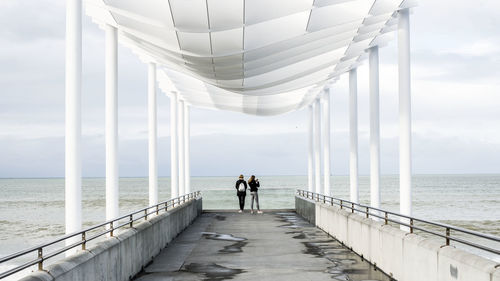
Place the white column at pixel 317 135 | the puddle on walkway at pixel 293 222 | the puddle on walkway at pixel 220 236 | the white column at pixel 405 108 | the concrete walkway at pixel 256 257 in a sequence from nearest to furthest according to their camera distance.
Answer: the concrete walkway at pixel 256 257, the white column at pixel 405 108, the puddle on walkway at pixel 220 236, the puddle on walkway at pixel 293 222, the white column at pixel 317 135

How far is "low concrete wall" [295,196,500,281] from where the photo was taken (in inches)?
312

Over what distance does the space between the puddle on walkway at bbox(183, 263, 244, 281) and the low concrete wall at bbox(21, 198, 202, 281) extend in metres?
0.98

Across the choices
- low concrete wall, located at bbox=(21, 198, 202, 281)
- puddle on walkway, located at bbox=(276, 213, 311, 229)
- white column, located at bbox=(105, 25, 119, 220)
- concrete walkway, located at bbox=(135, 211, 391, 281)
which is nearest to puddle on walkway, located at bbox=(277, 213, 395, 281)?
concrete walkway, located at bbox=(135, 211, 391, 281)

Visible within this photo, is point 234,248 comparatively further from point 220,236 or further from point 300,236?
point 300,236

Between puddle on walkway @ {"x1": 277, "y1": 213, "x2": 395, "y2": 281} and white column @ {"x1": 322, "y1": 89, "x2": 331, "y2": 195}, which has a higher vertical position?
white column @ {"x1": 322, "y1": 89, "x2": 331, "y2": 195}

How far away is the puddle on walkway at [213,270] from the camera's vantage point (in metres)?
11.9

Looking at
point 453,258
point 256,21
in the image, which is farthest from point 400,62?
point 453,258

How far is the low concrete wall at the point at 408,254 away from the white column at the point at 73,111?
524 centimetres

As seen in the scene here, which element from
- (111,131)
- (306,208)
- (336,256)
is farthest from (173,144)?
(336,256)

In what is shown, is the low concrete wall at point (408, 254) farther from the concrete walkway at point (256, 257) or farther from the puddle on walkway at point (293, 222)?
the puddle on walkway at point (293, 222)

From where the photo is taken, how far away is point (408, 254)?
10602 millimetres

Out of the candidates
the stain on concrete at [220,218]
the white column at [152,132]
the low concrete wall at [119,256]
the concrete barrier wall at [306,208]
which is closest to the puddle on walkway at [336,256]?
the concrete barrier wall at [306,208]

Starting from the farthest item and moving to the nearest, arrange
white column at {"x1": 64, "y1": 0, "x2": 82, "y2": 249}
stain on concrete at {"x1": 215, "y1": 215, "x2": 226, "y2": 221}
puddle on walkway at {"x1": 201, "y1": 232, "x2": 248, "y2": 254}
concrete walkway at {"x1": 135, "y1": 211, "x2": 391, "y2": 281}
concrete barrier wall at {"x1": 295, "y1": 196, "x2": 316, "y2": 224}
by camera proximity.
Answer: stain on concrete at {"x1": 215, "y1": 215, "x2": 226, "y2": 221}
concrete barrier wall at {"x1": 295, "y1": 196, "x2": 316, "y2": 224}
puddle on walkway at {"x1": 201, "y1": 232, "x2": 248, "y2": 254}
concrete walkway at {"x1": 135, "y1": 211, "x2": 391, "y2": 281}
white column at {"x1": 64, "y1": 0, "x2": 82, "y2": 249}

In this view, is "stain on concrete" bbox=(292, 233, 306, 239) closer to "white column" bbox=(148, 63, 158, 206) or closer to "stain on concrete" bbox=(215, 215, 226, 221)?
"white column" bbox=(148, 63, 158, 206)
